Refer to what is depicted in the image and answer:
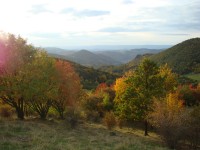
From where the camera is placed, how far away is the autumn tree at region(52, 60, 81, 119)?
40.8 meters

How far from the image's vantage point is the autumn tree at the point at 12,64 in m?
33.1

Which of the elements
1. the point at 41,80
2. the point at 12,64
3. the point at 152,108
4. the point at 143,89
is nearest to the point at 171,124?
the point at 152,108

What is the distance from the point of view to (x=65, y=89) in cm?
4147

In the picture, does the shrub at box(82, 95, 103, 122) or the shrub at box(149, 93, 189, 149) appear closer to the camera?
the shrub at box(149, 93, 189, 149)

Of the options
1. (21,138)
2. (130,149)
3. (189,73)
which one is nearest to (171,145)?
(130,149)

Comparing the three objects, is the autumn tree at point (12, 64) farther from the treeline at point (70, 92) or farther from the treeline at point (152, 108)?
the treeline at point (152, 108)

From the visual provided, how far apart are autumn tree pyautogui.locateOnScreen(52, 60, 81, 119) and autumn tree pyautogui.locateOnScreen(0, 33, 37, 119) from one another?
662 cm

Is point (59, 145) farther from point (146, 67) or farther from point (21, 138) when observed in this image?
point (146, 67)

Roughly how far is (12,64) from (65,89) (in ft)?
34.7

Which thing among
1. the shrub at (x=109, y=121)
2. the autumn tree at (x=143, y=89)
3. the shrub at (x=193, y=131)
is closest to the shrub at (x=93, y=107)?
the shrub at (x=109, y=121)

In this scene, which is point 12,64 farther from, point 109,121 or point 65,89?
point 109,121

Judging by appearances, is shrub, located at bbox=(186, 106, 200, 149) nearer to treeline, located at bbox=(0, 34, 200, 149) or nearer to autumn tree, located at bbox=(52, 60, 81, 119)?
treeline, located at bbox=(0, 34, 200, 149)

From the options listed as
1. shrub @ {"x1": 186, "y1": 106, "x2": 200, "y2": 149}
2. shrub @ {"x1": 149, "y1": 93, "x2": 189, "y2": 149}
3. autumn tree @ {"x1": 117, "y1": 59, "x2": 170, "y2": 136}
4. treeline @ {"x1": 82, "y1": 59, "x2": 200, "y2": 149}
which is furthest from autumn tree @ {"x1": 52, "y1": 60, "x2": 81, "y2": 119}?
shrub @ {"x1": 186, "y1": 106, "x2": 200, "y2": 149}

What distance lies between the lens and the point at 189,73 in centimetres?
19000
